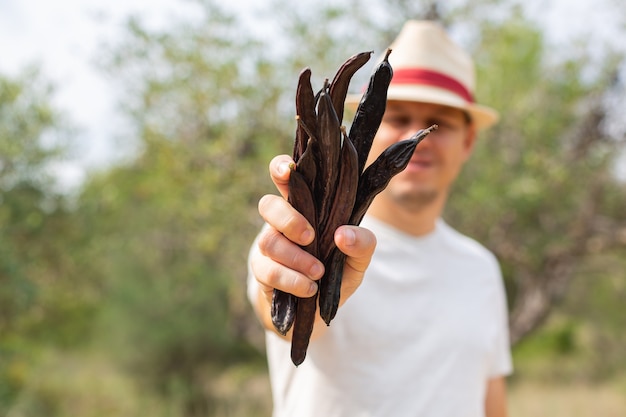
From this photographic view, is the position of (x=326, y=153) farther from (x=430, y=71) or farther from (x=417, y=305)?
(x=430, y=71)

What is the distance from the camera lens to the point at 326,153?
47.1 inches

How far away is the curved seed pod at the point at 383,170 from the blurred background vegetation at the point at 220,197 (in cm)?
540

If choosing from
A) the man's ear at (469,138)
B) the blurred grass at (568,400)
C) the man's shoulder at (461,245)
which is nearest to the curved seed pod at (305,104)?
the man's shoulder at (461,245)

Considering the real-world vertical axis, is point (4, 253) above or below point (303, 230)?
above

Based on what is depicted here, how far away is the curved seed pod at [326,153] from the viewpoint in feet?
3.76

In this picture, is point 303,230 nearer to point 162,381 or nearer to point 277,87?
point 277,87

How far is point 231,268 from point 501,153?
3.93 metres

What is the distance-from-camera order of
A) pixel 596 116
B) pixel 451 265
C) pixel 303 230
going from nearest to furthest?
pixel 303 230
pixel 451 265
pixel 596 116

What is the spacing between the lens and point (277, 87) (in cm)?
704

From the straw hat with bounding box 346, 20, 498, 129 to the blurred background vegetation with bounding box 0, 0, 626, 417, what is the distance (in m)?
4.10

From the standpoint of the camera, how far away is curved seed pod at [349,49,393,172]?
1.24 m

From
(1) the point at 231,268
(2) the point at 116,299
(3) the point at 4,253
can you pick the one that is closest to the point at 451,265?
(3) the point at 4,253

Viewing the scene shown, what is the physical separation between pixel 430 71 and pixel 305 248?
4.75ft

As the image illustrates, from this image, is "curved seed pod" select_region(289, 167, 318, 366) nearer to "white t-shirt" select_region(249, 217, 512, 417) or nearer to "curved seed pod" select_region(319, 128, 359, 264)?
"curved seed pod" select_region(319, 128, 359, 264)
